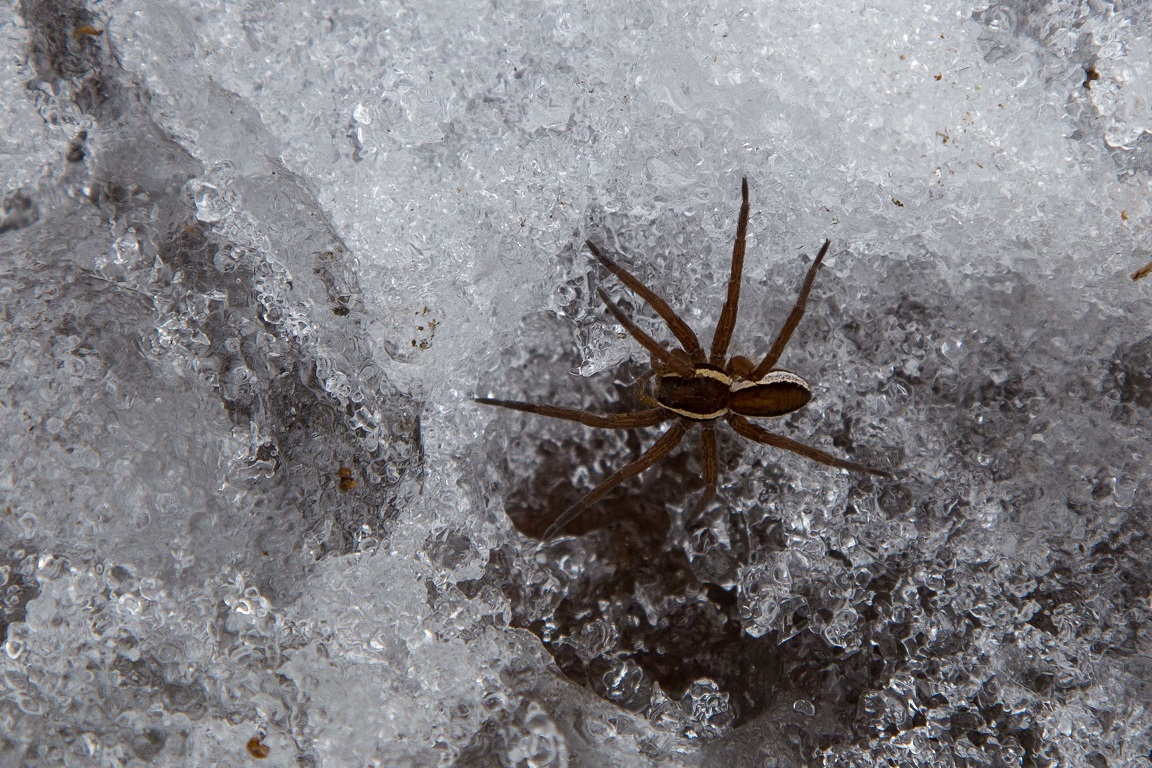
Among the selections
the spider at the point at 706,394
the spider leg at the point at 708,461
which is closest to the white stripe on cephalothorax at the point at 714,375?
the spider at the point at 706,394

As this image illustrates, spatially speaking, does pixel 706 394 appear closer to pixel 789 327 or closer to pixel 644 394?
pixel 644 394

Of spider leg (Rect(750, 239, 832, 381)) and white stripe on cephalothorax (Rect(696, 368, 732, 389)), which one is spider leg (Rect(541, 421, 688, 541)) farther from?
spider leg (Rect(750, 239, 832, 381))

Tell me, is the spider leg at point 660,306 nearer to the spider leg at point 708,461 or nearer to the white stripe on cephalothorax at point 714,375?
the white stripe on cephalothorax at point 714,375

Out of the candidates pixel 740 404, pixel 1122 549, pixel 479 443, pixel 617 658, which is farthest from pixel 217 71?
pixel 1122 549

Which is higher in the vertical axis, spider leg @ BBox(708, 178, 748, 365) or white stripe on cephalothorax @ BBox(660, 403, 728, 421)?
spider leg @ BBox(708, 178, 748, 365)

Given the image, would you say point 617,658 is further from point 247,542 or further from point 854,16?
point 854,16

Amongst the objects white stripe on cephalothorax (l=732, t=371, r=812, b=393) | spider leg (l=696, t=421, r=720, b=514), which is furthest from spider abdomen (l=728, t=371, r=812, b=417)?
spider leg (l=696, t=421, r=720, b=514)

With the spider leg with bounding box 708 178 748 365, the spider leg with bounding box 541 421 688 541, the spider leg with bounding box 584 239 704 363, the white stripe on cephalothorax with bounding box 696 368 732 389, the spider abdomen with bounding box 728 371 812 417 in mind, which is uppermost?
the spider leg with bounding box 708 178 748 365
